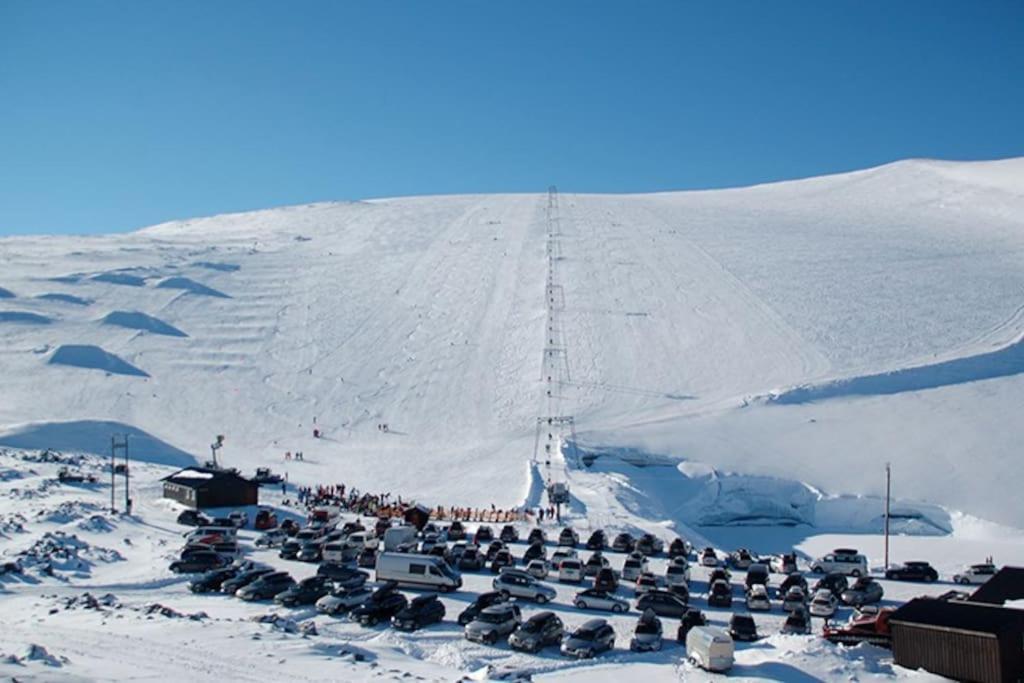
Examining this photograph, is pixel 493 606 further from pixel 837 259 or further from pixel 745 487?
pixel 837 259

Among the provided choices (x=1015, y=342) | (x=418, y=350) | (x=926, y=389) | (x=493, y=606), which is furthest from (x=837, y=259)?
(x=493, y=606)

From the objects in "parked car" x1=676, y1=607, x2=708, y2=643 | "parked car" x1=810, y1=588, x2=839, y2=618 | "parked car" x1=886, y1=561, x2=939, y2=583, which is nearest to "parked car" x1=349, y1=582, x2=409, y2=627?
"parked car" x1=676, y1=607, x2=708, y2=643

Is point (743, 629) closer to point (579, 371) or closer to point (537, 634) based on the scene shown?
point (537, 634)

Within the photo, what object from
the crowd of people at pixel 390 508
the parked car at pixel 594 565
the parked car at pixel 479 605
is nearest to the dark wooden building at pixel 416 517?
the crowd of people at pixel 390 508

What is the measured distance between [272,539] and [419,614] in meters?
9.07

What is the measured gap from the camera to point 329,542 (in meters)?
22.4

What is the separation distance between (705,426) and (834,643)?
24522 mm

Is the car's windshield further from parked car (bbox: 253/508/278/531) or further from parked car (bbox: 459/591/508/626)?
parked car (bbox: 253/508/278/531)

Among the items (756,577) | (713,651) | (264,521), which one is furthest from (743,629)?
(264,521)

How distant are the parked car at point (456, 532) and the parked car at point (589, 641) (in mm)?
10493

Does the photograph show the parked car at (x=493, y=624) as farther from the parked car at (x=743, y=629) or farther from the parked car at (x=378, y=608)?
the parked car at (x=743, y=629)

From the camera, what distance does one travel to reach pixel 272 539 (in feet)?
81.0

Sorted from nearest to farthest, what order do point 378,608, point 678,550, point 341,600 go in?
point 378,608 < point 341,600 < point 678,550

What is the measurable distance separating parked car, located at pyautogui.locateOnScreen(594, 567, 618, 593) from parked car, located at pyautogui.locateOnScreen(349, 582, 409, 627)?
4.20 meters
